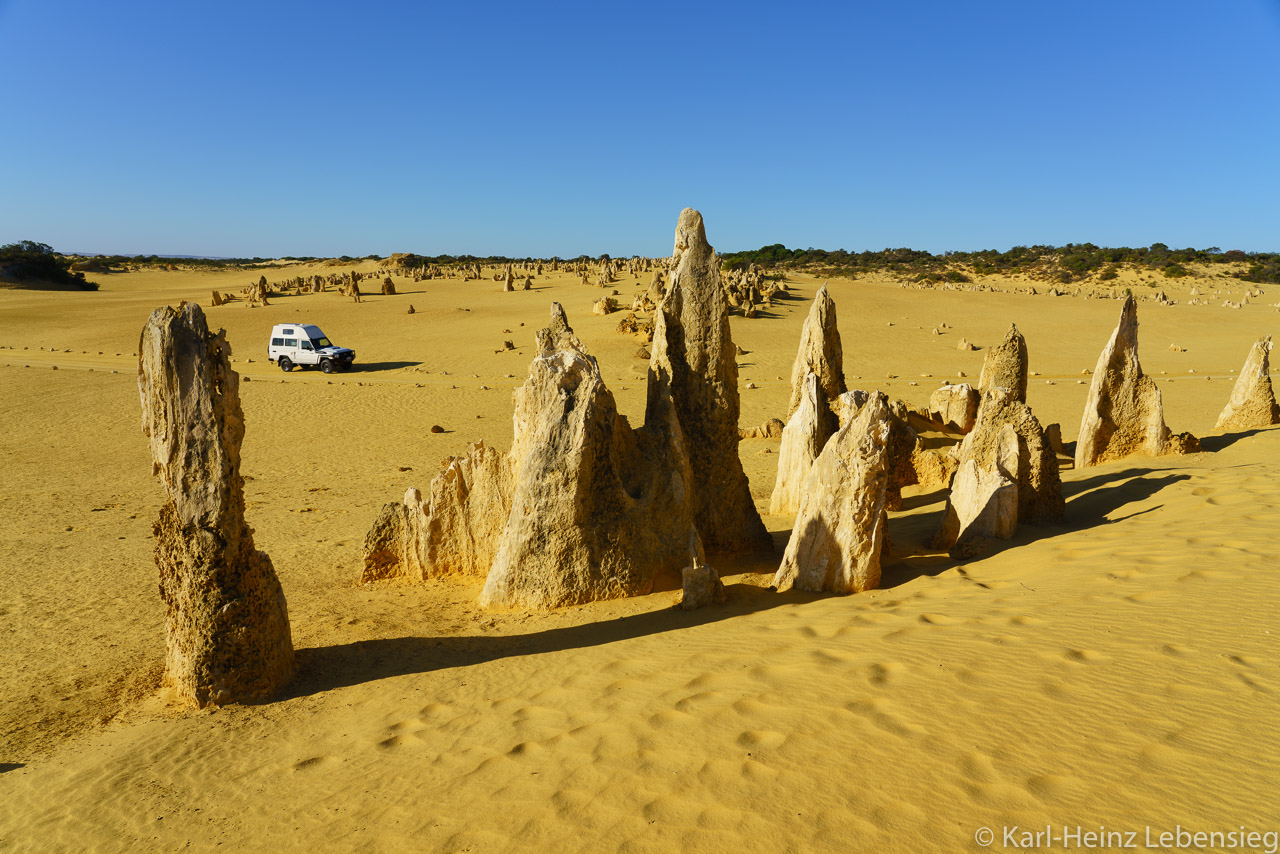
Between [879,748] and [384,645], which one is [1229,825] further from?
[384,645]

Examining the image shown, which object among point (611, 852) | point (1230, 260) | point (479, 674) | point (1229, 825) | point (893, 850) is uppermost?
point (1230, 260)

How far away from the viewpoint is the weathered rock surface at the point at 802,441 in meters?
10.3

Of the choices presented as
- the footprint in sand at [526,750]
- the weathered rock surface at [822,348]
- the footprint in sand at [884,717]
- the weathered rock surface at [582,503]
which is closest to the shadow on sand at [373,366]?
the weathered rock surface at [822,348]

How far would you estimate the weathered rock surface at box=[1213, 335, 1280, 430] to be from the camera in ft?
43.1

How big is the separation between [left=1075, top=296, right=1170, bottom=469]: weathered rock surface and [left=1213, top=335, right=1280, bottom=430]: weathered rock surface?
321 cm

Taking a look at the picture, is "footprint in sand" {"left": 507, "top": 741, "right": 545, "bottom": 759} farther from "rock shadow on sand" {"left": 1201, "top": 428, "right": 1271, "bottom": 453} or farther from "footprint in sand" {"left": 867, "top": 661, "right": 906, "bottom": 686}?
"rock shadow on sand" {"left": 1201, "top": 428, "right": 1271, "bottom": 453}

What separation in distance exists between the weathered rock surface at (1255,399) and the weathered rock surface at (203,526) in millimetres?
15558

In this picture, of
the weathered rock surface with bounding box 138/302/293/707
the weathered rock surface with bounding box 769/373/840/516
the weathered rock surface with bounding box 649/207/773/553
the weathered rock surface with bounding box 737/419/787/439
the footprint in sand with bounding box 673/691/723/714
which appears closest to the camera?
the footprint in sand with bounding box 673/691/723/714

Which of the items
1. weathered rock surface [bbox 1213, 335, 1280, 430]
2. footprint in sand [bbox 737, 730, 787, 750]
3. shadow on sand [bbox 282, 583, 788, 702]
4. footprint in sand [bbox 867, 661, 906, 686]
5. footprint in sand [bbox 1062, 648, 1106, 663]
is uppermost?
weathered rock surface [bbox 1213, 335, 1280, 430]

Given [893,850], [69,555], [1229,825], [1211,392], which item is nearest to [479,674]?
[893,850]

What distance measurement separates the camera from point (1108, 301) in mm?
47406

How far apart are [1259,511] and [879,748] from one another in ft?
21.5

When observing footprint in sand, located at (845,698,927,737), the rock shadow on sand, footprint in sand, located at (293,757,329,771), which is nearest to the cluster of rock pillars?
footprint in sand, located at (293,757,329,771)

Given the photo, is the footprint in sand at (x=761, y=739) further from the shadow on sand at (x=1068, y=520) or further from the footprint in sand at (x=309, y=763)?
the shadow on sand at (x=1068, y=520)
